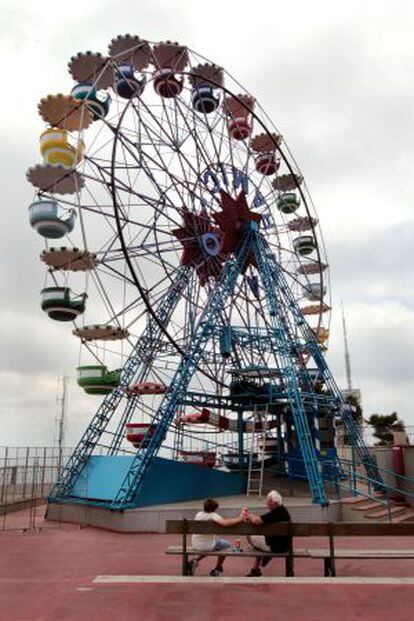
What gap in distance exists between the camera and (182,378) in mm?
16312

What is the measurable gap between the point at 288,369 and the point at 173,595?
11020mm

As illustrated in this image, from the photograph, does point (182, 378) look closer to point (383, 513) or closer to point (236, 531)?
point (383, 513)

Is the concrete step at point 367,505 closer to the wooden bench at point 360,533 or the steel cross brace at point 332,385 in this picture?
the steel cross brace at point 332,385

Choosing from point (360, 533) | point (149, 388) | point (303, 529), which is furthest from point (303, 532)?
point (149, 388)

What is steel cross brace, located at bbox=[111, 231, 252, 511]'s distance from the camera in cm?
1405

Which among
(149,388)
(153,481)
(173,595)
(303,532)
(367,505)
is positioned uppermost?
(149,388)

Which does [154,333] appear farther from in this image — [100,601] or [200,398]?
[100,601]

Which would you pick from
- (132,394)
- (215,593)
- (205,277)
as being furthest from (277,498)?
(205,277)

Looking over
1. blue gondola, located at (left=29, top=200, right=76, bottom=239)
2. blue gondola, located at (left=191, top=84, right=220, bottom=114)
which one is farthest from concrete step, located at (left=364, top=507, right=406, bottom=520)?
blue gondola, located at (left=191, top=84, right=220, bottom=114)

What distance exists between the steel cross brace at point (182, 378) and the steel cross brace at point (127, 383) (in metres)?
1.44

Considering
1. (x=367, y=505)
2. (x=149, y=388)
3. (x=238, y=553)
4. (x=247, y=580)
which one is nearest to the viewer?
(x=247, y=580)

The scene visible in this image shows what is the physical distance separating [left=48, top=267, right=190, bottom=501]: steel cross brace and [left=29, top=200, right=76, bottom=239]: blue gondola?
4439 mm

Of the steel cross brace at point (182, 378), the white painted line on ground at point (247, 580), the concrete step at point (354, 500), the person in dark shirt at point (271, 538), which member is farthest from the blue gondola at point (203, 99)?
the white painted line on ground at point (247, 580)

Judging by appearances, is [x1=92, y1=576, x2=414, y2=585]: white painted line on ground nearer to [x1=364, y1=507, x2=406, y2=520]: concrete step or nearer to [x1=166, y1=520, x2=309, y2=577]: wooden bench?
[x1=166, y1=520, x2=309, y2=577]: wooden bench
